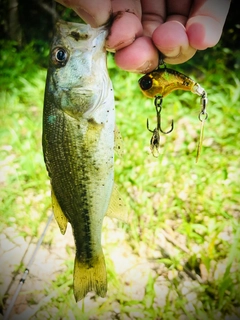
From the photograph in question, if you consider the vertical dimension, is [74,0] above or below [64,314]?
above

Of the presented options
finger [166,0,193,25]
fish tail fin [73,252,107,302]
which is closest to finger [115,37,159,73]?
finger [166,0,193,25]

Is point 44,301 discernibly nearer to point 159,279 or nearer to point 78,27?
point 159,279

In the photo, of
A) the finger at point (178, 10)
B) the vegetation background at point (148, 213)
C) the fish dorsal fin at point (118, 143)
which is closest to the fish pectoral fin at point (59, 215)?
the fish dorsal fin at point (118, 143)

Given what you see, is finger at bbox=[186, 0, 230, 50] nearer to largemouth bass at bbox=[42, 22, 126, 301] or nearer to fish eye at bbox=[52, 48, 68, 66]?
largemouth bass at bbox=[42, 22, 126, 301]

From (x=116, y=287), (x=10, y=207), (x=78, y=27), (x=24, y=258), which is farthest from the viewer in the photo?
(x=10, y=207)

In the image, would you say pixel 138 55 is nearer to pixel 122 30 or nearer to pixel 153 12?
pixel 122 30

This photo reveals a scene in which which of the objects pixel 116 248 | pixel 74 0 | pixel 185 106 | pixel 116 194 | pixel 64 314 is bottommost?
pixel 64 314

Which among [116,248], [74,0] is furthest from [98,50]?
[116,248]

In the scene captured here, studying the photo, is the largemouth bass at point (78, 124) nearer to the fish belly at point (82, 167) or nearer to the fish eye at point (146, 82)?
the fish belly at point (82, 167)
